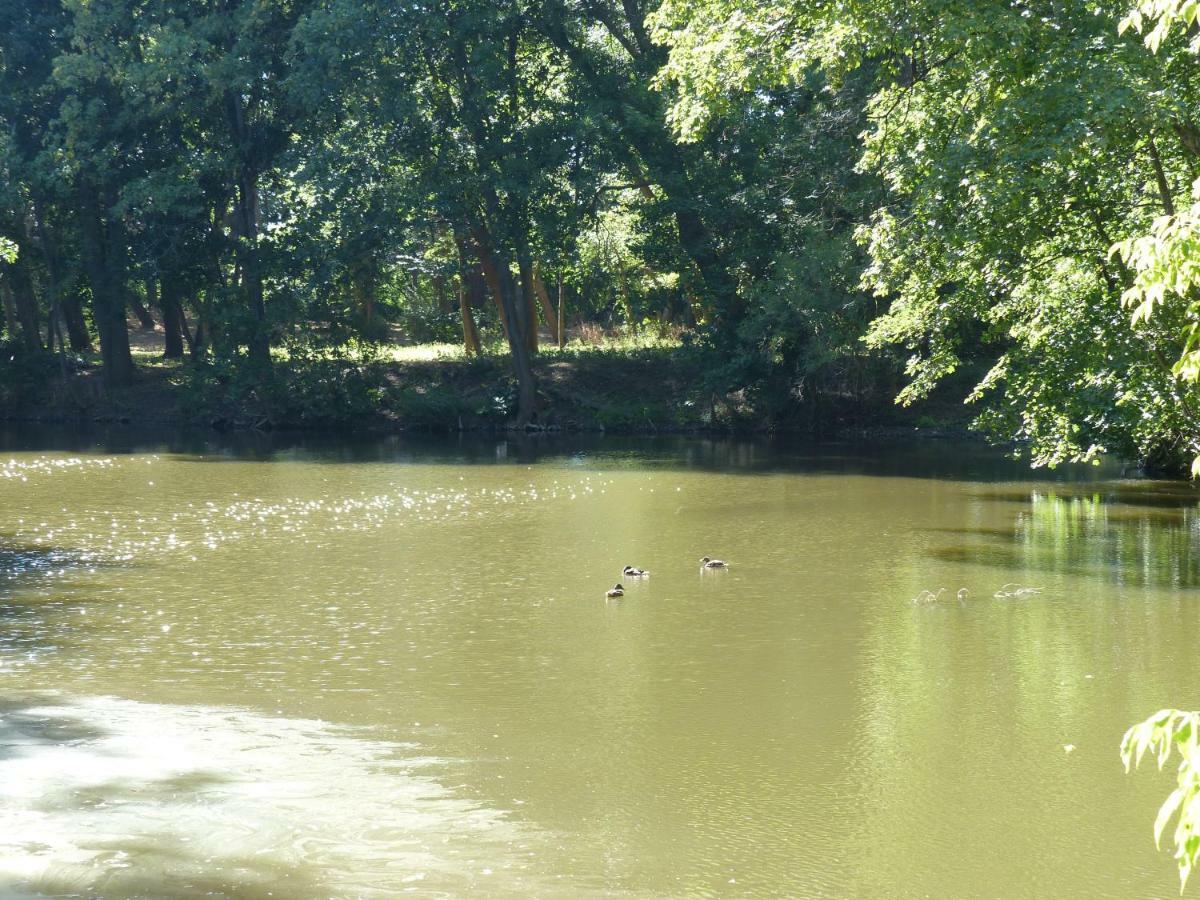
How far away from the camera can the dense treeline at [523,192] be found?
18.8m

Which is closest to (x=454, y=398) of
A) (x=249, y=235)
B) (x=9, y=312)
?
(x=249, y=235)

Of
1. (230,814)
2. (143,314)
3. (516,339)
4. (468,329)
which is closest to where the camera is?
(230,814)

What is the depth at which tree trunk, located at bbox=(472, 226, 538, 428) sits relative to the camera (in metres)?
38.7

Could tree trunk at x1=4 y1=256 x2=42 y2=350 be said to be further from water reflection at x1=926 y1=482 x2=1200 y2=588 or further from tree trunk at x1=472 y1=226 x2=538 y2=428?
water reflection at x1=926 y1=482 x2=1200 y2=588

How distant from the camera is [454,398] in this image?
133 ft

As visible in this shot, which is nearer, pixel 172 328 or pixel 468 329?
pixel 468 329

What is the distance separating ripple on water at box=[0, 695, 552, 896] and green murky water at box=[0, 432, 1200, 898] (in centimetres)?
2

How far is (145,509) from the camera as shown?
21734 mm

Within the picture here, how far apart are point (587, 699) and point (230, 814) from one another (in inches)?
132

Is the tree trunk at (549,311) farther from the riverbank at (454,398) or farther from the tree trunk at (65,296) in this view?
the tree trunk at (65,296)

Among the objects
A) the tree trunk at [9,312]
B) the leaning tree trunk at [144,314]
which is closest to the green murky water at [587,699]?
the tree trunk at [9,312]

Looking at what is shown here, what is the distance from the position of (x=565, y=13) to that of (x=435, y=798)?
31447 millimetres

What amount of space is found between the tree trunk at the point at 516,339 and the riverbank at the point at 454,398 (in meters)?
0.40

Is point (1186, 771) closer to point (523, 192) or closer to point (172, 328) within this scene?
point (523, 192)
